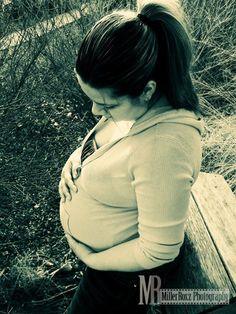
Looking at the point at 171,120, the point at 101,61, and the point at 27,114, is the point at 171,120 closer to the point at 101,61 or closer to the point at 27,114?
the point at 101,61

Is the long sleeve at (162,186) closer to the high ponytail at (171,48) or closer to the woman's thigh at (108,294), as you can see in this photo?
the high ponytail at (171,48)

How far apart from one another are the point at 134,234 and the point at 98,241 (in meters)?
0.16

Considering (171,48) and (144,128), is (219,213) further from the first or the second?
(171,48)

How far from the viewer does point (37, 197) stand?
3.15 metres

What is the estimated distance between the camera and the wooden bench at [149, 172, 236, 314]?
1.53 m

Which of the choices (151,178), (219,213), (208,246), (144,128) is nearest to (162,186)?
(151,178)

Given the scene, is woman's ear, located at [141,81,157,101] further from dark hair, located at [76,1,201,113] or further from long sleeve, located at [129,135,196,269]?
long sleeve, located at [129,135,196,269]

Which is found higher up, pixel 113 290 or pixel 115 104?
pixel 115 104

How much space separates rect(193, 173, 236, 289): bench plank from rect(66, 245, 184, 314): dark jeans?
184 mm

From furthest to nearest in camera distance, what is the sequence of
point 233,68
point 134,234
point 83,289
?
point 233,68 < point 83,289 < point 134,234

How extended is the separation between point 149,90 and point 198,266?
0.82 meters

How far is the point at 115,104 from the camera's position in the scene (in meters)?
1.15

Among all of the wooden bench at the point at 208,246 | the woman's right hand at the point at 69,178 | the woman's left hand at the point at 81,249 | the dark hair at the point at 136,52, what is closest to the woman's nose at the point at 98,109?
the dark hair at the point at 136,52

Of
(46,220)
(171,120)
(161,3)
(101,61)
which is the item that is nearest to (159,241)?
(171,120)
